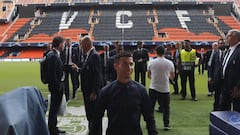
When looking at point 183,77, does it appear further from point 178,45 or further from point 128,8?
point 128,8

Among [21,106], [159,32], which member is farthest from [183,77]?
[159,32]

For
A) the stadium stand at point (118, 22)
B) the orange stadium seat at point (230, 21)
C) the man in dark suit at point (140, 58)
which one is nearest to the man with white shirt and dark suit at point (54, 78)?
the man in dark suit at point (140, 58)

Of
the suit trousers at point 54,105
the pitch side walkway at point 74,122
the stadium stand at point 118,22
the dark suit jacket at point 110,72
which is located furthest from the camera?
the stadium stand at point 118,22

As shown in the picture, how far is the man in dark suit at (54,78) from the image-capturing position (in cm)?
639

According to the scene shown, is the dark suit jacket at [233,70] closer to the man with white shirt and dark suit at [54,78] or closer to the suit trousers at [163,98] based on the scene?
the suit trousers at [163,98]

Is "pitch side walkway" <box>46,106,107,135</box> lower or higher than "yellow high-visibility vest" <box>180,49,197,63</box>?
lower

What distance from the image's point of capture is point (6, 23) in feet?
185

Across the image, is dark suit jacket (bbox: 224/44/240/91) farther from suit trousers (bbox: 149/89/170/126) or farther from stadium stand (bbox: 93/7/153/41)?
stadium stand (bbox: 93/7/153/41)

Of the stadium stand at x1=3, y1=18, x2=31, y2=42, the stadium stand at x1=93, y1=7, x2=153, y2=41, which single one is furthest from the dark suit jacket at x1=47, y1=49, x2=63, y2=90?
the stadium stand at x1=3, y1=18, x2=31, y2=42

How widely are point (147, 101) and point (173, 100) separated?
8058 millimetres

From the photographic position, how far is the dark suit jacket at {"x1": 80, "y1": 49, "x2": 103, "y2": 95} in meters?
6.05

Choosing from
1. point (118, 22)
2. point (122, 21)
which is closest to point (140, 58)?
point (118, 22)

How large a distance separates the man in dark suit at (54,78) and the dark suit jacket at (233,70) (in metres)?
2.87

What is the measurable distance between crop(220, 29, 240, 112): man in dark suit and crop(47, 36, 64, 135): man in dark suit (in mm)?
2841
